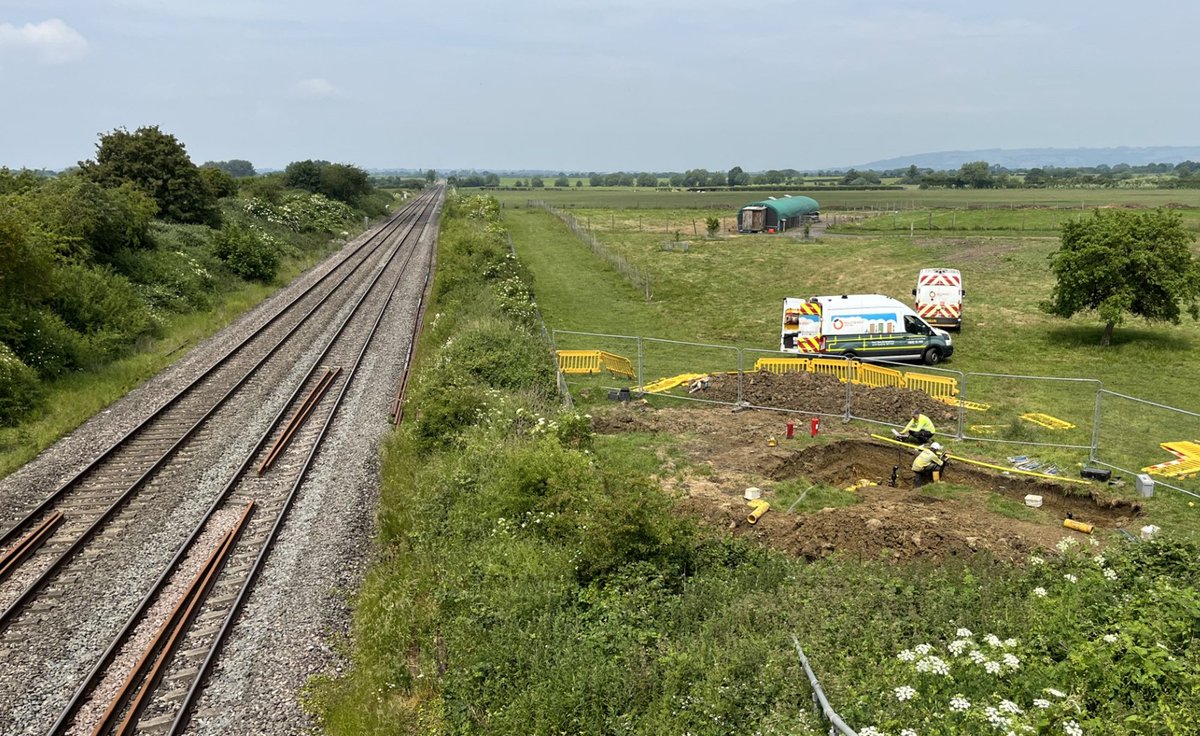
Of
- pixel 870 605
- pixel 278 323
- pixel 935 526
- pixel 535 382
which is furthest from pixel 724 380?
pixel 278 323

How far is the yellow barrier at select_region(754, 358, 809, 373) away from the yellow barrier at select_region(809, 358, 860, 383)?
318 millimetres

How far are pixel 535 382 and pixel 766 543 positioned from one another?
955 centimetres

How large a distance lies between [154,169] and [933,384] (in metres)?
43.9

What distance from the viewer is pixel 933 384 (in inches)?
853

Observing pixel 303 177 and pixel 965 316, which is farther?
pixel 303 177

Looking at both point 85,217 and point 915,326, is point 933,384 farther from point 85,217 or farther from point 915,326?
point 85,217

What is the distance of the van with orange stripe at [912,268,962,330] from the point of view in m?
29.1

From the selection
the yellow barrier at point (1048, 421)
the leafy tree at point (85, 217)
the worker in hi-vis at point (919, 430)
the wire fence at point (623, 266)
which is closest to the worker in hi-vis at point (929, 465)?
the worker in hi-vis at point (919, 430)

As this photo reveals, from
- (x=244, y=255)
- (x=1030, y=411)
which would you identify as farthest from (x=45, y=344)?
(x=1030, y=411)

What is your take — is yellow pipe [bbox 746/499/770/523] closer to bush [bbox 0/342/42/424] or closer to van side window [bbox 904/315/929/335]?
van side window [bbox 904/315/929/335]

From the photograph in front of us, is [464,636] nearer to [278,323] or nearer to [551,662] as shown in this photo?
[551,662]

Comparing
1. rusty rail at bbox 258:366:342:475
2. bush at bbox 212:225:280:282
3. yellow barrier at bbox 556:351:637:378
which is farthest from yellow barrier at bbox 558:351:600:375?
bush at bbox 212:225:280:282

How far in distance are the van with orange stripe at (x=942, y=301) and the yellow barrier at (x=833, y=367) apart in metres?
7.94

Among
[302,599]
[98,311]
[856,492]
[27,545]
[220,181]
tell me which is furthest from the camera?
[220,181]
